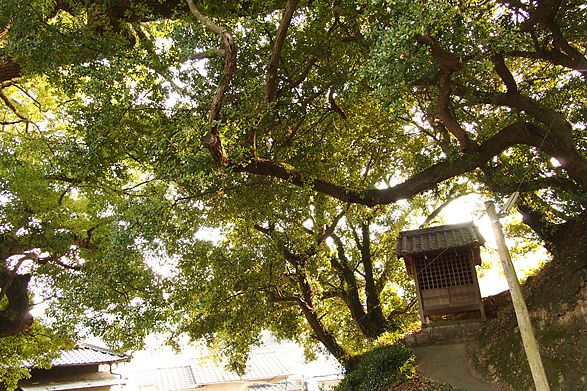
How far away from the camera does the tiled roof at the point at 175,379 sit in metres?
21.6

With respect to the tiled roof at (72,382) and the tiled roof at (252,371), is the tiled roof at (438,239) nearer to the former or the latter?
the tiled roof at (72,382)

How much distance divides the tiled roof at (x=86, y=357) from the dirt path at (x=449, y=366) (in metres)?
11.3

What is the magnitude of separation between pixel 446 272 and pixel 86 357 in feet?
44.5

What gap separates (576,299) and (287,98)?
25.1 ft

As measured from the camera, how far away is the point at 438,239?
12477 millimetres

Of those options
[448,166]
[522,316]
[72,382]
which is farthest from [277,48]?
[72,382]

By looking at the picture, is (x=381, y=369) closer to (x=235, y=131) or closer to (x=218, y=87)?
(x=235, y=131)

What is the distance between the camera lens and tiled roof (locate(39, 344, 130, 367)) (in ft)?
48.6

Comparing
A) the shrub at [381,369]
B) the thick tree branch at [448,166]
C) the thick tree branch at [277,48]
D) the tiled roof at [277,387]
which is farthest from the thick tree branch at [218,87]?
the tiled roof at [277,387]

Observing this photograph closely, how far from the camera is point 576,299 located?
880 cm

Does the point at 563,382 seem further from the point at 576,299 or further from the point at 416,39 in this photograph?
the point at 416,39

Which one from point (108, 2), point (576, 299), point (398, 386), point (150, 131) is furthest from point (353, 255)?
point (108, 2)

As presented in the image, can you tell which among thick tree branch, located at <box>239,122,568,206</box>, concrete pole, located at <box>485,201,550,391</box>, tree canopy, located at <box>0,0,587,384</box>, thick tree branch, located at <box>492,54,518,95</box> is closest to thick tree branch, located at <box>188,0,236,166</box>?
tree canopy, located at <box>0,0,587,384</box>

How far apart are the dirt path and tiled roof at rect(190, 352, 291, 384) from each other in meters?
11.9
